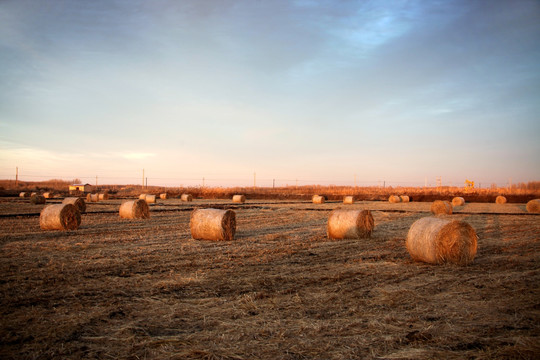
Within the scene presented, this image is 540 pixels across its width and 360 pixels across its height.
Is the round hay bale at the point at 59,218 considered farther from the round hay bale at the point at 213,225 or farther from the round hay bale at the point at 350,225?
the round hay bale at the point at 350,225

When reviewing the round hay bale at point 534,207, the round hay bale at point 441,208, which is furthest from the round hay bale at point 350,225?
the round hay bale at point 534,207

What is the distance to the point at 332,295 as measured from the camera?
17.3 ft

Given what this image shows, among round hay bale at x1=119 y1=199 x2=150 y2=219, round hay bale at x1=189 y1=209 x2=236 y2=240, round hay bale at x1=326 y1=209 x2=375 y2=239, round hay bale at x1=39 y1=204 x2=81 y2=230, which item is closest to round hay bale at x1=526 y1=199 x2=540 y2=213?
round hay bale at x1=326 y1=209 x2=375 y2=239

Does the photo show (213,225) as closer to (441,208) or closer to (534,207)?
(441,208)

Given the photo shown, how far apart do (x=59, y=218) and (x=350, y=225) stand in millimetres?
9083

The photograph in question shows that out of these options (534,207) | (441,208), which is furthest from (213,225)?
(534,207)

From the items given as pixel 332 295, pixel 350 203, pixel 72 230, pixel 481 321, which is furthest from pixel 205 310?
pixel 350 203

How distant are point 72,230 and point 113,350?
998 centimetres

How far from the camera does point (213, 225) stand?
34.0ft

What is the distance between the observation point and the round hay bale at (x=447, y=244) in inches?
293

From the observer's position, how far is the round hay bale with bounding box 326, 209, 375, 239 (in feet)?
35.2

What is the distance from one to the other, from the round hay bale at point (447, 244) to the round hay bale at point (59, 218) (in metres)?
10.5

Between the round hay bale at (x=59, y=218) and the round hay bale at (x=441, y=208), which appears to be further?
the round hay bale at (x=441, y=208)

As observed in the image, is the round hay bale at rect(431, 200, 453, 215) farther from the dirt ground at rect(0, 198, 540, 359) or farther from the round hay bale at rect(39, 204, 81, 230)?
the round hay bale at rect(39, 204, 81, 230)
